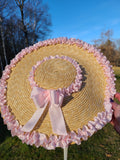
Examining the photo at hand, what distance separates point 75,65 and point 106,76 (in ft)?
1.13

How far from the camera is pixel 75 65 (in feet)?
3.86

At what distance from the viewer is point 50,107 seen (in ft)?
3.22

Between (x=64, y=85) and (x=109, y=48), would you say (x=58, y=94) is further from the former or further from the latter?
(x=109, y=48)

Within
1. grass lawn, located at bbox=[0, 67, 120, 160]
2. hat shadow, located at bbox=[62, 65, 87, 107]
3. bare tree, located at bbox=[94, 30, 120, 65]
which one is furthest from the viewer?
bare tree, located at bbox=[94, 30, 120, 65]

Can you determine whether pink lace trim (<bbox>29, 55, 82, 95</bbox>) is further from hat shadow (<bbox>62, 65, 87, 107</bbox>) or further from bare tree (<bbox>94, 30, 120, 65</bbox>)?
bare tree (<bbox>94, 30, 120, 65</bbox>)

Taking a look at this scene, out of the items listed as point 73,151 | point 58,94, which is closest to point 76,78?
point 58,94

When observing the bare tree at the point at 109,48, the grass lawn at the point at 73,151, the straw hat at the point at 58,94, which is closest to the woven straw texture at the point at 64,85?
the straw hat at the point at 58,94

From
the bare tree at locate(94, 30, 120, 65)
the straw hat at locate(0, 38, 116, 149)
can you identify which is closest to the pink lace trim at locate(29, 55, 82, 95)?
the straw hat at locate(0, 38, 116, 149)

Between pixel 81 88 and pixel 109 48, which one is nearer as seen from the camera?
pixel 81 88

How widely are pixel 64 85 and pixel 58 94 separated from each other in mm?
121

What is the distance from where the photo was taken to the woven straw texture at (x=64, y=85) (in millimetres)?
1010

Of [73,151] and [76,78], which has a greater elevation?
[76,78]

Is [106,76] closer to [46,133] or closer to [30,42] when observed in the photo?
[46,133]

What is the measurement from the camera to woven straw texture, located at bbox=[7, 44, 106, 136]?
101cm
